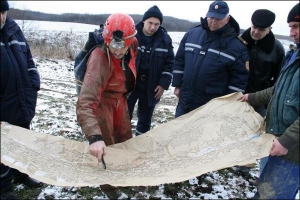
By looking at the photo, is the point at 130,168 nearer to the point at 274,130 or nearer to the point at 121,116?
the point at 121,116

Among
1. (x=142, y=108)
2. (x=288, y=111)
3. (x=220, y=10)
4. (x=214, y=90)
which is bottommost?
(x=142, y=108)

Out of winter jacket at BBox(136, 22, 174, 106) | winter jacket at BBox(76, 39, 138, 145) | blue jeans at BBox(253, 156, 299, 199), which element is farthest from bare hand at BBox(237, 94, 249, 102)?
winter jacket at BBox(136, 22, 174, 106)

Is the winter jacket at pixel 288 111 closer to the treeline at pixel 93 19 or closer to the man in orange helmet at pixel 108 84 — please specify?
the man in orange helmet at pixel 108 84

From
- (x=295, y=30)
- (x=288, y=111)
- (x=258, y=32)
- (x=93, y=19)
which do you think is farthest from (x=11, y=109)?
(x=93, y=19)

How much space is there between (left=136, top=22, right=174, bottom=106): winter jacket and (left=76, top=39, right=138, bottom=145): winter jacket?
93 cm

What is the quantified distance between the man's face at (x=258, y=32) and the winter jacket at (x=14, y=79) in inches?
98.4

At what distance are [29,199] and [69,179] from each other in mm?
1121

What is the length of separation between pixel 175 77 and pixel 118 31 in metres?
1.54

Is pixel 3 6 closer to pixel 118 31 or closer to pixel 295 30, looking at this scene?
pixel 118 31

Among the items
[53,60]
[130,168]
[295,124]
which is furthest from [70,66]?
[295,124]

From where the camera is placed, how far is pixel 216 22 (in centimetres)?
307

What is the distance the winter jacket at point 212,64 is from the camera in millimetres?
3061

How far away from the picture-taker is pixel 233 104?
274cm

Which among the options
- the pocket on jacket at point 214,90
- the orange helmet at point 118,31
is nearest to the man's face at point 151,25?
the pocket on jacket at point 214,90
